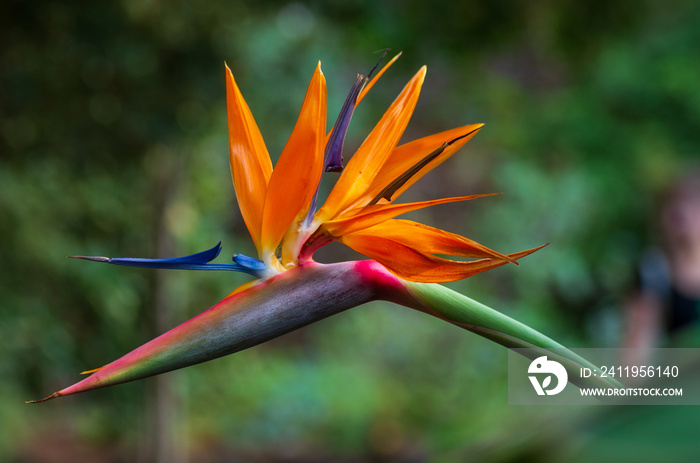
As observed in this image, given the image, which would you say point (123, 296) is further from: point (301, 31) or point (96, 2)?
point (96, 2)

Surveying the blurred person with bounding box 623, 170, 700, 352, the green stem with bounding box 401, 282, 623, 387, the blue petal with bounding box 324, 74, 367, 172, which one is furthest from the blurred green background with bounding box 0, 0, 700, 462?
the green stem with bounding box 401, 282, 623, 387

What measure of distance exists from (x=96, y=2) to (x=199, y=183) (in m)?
2.11

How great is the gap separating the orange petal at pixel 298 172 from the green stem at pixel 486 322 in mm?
87

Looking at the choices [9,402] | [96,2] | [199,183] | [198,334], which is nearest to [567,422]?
[198,334]

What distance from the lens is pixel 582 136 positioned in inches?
153

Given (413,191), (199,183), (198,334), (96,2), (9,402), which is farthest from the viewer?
(413,191)

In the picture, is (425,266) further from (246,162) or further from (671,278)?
(671,278)

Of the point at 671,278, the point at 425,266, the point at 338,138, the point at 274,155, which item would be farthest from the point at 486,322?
the point at 274,155

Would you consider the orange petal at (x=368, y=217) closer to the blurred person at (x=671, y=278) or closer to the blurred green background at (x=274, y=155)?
the blurred person at (x=671, y=278)

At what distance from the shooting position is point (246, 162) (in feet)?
1.34

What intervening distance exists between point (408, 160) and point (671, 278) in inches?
52.3

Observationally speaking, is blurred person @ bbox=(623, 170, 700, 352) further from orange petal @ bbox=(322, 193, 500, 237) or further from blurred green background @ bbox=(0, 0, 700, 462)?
orange petal @ bbox=(322, 193, 500, 237)

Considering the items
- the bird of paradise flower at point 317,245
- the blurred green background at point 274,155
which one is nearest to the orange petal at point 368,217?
the bird of paradise flower at point 317,245

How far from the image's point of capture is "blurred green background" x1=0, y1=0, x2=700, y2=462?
6.39 feet
